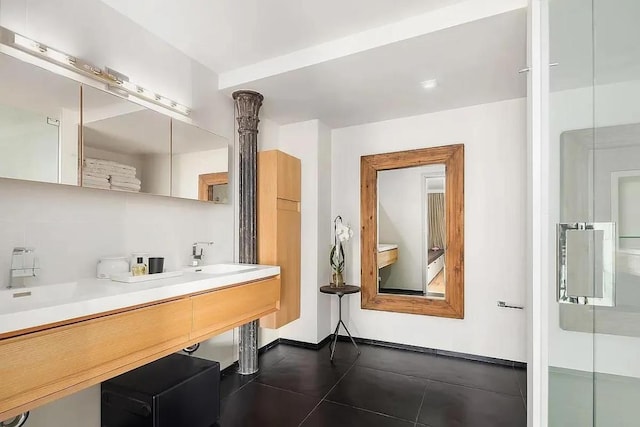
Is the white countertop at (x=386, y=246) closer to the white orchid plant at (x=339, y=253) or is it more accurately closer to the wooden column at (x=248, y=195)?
the white orchid plant at (x=339, y=253)

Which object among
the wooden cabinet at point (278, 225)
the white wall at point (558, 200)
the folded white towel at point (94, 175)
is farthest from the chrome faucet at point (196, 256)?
the white wall at point (558, 200)

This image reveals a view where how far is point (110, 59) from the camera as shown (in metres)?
1.89

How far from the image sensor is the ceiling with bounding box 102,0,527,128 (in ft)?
6.11

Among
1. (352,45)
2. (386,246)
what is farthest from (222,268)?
(352,45)

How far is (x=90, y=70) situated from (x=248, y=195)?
1.35 metres

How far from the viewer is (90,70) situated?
1.76 m

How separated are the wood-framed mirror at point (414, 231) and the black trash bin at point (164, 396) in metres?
1.93

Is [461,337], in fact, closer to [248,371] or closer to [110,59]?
[248,371]

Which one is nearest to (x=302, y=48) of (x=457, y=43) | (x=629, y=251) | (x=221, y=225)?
(x=457, y=43)

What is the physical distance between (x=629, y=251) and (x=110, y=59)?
2.66 metres

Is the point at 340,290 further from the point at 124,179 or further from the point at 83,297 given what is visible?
the point at 83,297

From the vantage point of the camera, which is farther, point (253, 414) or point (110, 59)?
point (253, 414)

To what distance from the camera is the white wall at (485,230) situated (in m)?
2.85

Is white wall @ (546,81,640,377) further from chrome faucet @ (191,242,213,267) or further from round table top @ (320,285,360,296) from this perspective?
chrome faucet @ (191,242,213,267)
